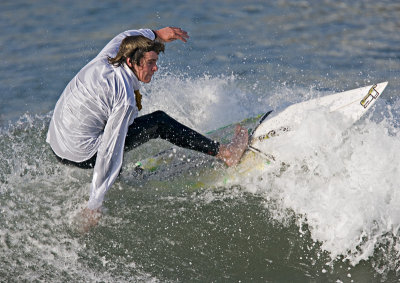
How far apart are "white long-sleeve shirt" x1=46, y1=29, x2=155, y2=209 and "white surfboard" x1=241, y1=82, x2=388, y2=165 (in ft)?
4.82

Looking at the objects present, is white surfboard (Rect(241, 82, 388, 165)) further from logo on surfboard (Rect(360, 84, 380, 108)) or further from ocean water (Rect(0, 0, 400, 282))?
ocean water (Rect(0, 0, 400, 282))

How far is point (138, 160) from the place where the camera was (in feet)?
19.8

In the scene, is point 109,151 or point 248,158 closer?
point 109,151

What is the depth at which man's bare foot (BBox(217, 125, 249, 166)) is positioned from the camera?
5480 millimetres

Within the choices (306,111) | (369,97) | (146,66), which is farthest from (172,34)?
(369,97)

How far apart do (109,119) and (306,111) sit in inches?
77.6

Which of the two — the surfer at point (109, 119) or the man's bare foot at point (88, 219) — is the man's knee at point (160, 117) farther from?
the man's bare foot at point (88, 219)

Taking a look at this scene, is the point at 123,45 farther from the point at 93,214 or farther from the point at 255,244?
the point at 255,244

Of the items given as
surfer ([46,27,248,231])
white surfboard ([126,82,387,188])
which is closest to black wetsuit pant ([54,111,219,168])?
surfer ([46,27,248,231])

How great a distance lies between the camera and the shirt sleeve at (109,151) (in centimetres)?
452

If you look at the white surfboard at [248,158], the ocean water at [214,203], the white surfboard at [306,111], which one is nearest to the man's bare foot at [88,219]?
the ocean water at [214,203]

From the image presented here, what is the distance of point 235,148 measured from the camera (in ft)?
18.3

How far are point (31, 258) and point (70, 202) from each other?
0.78m

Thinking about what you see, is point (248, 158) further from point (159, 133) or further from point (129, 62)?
point (129, 62)
